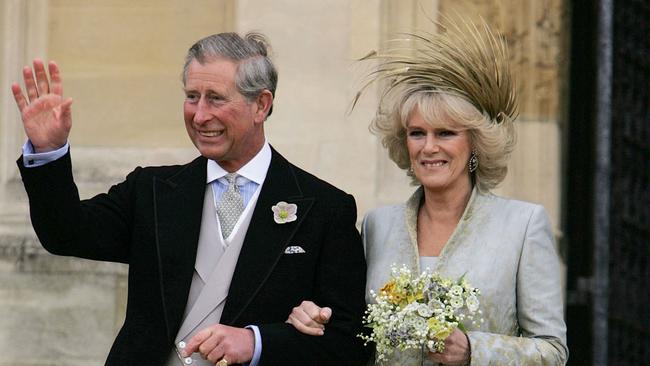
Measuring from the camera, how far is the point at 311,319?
15.0 feet

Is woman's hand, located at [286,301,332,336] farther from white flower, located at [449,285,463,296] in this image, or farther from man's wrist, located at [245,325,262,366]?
white flower, located at [449,285,463,296]

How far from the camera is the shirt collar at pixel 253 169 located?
15.7 ft

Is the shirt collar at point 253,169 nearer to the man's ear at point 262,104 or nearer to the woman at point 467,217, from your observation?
the man's ear at point 262,104

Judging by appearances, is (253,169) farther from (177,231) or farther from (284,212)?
(177,231)

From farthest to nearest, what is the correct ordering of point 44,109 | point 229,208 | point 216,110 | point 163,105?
point 163,105 < point 229,208 < point 216,110 < point 44,109

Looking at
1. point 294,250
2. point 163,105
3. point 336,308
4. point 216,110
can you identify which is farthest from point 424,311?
point 163,105

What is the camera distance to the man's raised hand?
14.4 feet

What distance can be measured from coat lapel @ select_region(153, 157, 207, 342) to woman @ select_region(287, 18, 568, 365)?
349 mm

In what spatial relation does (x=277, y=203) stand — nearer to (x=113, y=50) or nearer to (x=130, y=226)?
(x=130, y=226)

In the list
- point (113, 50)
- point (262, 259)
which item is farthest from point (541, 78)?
point (262, 259)

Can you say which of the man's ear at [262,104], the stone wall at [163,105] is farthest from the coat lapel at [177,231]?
the stone wall at [163,105]

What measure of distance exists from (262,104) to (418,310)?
0.85 m

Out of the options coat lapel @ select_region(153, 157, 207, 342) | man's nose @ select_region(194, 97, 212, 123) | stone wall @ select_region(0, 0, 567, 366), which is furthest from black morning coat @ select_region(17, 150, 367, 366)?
stone wall @ select_region(0, 0, 567, 366)

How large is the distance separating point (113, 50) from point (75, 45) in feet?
0.64
